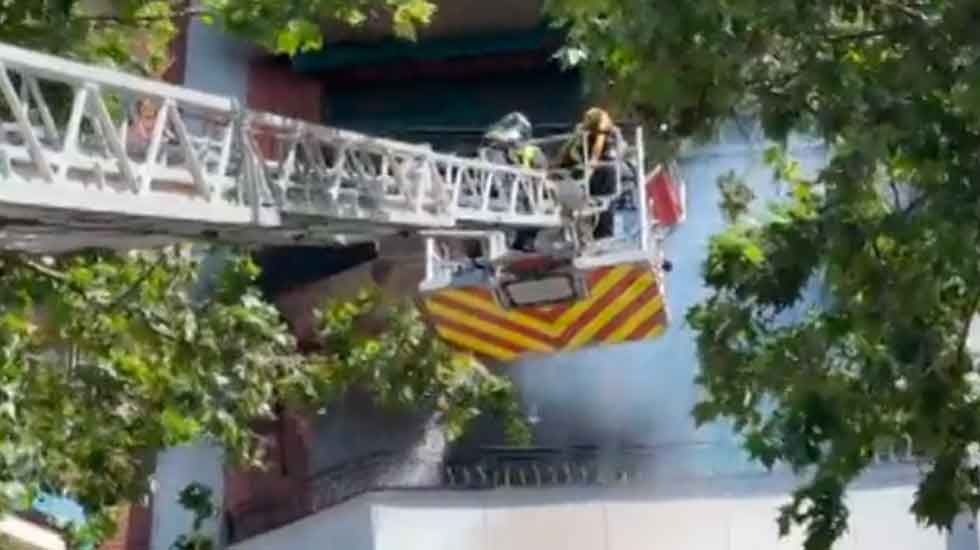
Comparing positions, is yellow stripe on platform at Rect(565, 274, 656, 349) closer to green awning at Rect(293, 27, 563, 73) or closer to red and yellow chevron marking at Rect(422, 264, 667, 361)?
red and yellow chevron marking at Rect(422, 264, 667, 361)

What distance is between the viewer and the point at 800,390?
1112 cm

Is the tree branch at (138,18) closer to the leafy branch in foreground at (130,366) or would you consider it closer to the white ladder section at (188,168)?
the leafy branch in foreground at (130,366)

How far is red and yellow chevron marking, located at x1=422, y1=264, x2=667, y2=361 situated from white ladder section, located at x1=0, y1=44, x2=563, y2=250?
3689 mm

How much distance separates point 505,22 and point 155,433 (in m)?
7.62

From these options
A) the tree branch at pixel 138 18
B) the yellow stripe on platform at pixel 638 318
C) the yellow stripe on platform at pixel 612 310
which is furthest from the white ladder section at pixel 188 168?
the yellow stripe on platform at pixel 638 318

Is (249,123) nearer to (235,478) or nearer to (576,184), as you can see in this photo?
(576,184)

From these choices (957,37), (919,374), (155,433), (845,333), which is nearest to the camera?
(957,37)

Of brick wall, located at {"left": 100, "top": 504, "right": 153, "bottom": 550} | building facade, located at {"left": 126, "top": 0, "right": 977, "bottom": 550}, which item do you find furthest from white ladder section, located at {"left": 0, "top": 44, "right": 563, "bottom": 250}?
brick wall, located at {"left": 100, "top": 504, "right": 153, "bottom": 550}

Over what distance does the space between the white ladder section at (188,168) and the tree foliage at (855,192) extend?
131 centimetres

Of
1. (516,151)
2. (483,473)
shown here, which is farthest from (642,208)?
(483,473)

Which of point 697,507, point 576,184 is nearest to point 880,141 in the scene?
point 576,184

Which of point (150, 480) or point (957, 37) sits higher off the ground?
point (957, 37)

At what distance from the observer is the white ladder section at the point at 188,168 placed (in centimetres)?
918

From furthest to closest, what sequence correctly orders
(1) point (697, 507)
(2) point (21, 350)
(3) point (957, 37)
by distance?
(1) point (697, 507) < (2) point (21, 350) < (3) point (957, 37)
